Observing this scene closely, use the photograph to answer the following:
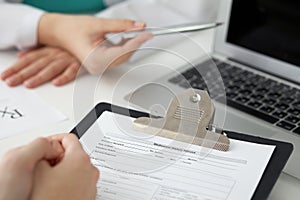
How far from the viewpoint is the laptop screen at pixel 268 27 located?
69 centimetres

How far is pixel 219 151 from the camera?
1.68 ft

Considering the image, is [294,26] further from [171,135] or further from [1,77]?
[1,77]

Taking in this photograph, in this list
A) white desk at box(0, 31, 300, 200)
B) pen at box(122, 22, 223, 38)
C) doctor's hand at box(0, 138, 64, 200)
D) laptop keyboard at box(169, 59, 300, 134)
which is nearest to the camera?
doctor's hand at box(0, 138, 64, 200)

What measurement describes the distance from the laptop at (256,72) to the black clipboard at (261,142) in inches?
2.0

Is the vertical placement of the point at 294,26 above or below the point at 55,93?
→ above

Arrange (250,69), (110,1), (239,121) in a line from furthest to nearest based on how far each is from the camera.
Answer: (110,1) < (250,69) < (239,121)

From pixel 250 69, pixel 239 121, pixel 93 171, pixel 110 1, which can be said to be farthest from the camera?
pixel 110 1

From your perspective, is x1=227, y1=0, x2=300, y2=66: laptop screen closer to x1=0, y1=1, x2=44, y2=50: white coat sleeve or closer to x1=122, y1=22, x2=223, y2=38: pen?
x1=122, y1=22, x2=223, y2=38: pen

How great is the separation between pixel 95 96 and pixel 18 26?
0.28m

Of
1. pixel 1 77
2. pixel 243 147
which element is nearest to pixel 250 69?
pixel 243 147

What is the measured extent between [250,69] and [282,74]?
0.16 ft

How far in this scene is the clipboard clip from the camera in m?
0.52

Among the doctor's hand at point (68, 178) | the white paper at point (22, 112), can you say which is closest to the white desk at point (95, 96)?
the white paper at point (22, 112)

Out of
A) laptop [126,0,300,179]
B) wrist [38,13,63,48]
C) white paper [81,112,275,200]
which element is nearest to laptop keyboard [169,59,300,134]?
laptop [126,0,300,179]
